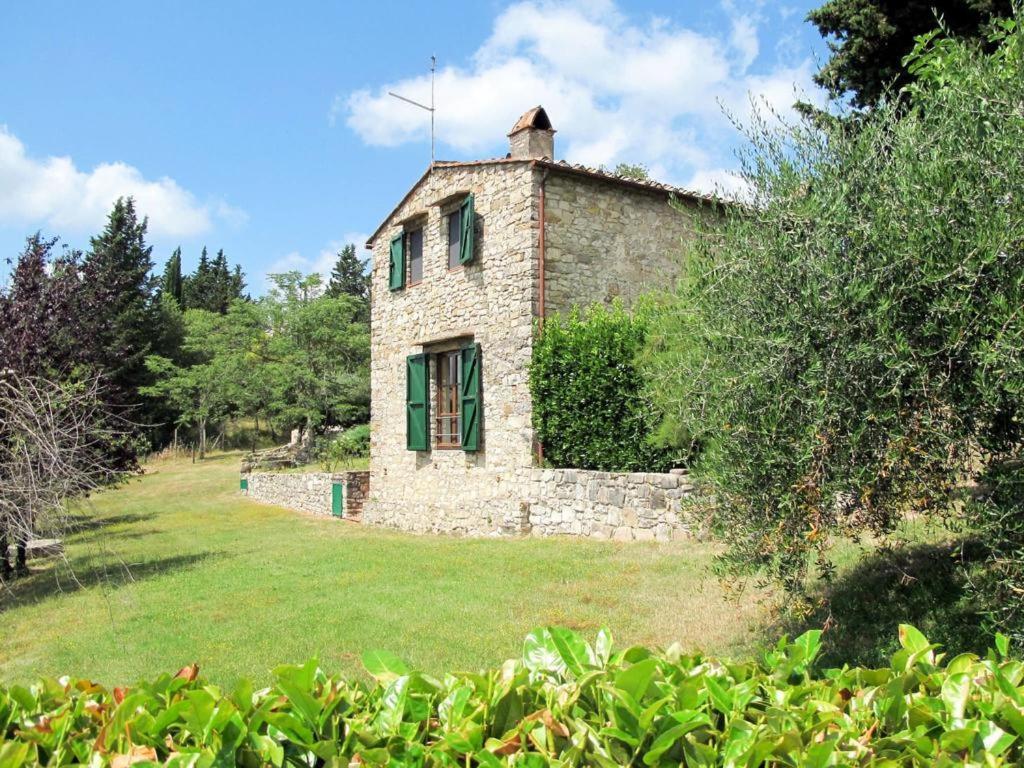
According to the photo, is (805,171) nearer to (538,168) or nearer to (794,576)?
(794,576)

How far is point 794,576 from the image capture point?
199 inches

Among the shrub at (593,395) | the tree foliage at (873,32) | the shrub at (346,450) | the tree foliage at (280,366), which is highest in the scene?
the tree foliage at (873,32)

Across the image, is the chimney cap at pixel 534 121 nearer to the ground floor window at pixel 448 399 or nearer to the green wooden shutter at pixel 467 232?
the green wooden shutter at pixel 467 232

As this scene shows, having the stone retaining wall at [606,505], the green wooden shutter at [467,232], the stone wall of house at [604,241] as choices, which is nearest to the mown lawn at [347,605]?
the stone retaining wall at [606,505]

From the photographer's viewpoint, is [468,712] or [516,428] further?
[516,428]

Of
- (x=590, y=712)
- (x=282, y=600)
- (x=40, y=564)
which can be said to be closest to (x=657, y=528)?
(x=282, y=600)

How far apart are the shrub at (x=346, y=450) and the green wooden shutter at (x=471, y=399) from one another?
9159 millimetres

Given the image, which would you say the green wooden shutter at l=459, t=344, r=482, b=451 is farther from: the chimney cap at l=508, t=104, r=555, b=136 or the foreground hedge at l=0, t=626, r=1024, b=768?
the foreground hedge at l=0, t=626, r=1024, b=768

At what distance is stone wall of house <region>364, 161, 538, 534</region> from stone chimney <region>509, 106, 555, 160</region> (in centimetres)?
62

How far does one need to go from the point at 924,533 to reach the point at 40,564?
46.2 feet

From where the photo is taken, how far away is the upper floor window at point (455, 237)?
1523 cm

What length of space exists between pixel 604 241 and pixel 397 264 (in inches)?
210

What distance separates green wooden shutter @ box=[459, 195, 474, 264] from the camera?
46.8 feet

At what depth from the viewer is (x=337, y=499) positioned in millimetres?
18781
